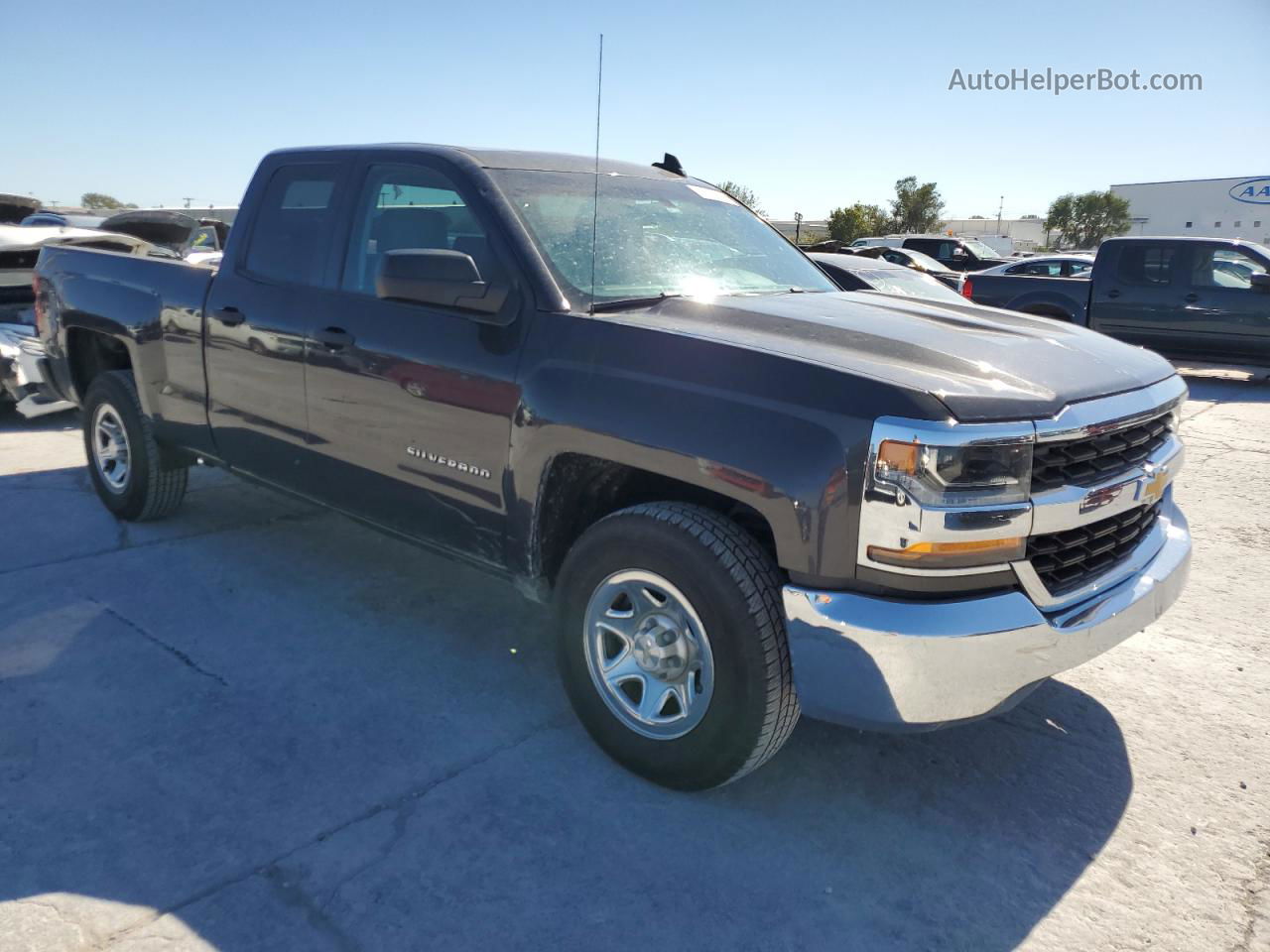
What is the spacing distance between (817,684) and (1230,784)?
1585mm

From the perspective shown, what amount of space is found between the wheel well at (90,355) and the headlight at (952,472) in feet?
15.4

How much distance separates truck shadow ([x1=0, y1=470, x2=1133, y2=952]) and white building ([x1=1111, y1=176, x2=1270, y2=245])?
5172 cm

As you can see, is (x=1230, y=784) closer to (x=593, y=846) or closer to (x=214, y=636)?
(x=593, y=846)

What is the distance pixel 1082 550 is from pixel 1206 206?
187 ft

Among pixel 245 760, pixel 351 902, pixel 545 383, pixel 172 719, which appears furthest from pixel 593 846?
pixel 172 719

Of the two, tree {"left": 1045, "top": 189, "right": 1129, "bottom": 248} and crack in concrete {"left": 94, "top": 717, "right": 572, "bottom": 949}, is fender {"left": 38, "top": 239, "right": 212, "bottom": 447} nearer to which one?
crack in concrete {"left": 94, "top": 717, "right": 572, "bottom": 949}

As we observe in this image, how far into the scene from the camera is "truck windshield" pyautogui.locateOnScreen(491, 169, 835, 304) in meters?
3.39

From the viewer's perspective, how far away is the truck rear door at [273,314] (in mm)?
4016

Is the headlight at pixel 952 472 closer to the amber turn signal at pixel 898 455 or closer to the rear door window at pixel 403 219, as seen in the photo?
the amber turn signal at pixel 898 455


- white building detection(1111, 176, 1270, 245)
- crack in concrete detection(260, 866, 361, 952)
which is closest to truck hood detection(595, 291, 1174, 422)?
crack in concrete detection(260, 866, 361, 952)

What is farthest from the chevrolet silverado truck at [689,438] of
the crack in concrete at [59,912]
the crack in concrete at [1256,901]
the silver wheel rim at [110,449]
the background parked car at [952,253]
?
Answer: the background parked car at [952,253]

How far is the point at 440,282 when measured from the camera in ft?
10.3

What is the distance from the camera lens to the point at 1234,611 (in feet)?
14.8

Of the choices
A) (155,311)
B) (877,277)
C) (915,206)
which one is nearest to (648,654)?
(155,311)
